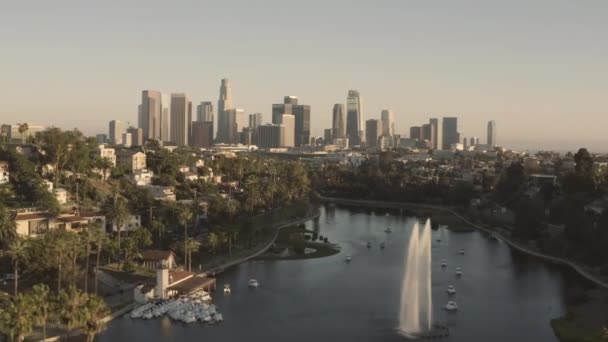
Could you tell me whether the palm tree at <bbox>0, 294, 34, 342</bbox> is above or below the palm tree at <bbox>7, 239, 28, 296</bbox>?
below

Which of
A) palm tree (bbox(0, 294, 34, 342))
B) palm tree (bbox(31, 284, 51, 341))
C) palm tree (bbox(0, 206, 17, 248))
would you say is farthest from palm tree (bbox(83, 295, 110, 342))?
palm tree (bbox(0, 206, 17, 248))

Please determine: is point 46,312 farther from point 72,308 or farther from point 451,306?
point 451,306

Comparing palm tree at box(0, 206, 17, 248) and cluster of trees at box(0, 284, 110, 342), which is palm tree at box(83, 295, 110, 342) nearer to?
cluster of trees at box(0, 284, 110, 342)

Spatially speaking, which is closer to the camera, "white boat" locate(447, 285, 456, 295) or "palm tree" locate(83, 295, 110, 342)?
"palm tree" locate(83, 295, 110, 342)

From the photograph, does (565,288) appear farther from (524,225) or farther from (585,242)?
(524,225)

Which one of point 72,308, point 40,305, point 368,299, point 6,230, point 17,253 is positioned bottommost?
point 368,299

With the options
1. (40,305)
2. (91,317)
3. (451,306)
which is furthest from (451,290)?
(40,305)

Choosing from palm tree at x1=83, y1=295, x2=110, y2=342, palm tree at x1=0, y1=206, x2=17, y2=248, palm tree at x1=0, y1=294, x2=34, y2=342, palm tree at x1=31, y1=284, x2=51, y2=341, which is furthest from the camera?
palm tree at x1=0, y1=206, x2=17, y2=248
